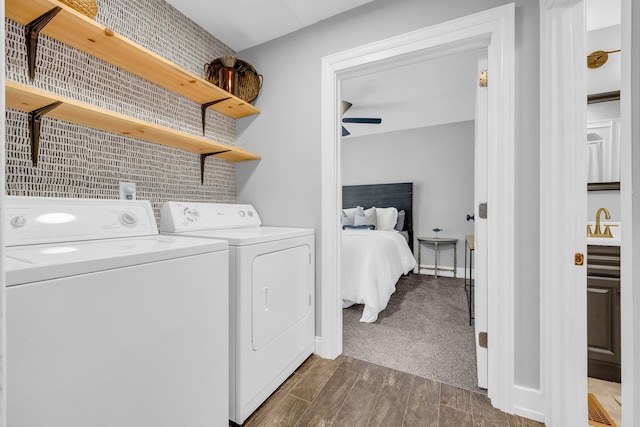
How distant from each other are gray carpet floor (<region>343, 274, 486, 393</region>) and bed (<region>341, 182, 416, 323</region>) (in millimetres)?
171

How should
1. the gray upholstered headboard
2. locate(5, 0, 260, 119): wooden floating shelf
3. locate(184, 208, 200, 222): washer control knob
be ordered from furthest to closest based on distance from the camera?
the gray upholstered headboard < locate(184, 208, 200, 222): washer control knob < locate(5, 0, 260, 119): wooden floating shelf

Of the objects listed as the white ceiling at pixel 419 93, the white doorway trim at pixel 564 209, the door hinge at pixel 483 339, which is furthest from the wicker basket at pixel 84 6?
the door hinge at pixel 483 339

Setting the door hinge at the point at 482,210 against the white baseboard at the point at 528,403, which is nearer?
the white baseboard at the point at 528,403

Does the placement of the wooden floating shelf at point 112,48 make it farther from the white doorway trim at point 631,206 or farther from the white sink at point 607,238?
the white sink at point 607,238

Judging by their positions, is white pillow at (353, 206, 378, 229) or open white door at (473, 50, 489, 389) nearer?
open white door at (473, 50, 489, 389)

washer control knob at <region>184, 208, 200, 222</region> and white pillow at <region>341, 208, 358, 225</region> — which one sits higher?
washer control knob at <region>184, 208, 200, 222</region>

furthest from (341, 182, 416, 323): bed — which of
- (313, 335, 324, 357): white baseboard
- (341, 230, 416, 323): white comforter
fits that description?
(313, 335, 324, 357): white baseboard

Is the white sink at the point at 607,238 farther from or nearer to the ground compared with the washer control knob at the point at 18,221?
nearer to the ground

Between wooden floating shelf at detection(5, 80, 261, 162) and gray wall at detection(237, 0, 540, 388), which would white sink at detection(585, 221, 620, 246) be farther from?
wooden floating shelf at detection(5, 80, 261, 162)

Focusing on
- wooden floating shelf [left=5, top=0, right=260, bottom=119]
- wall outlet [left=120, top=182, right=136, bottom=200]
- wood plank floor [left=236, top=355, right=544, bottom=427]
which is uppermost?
wooden floating shelf [left=5, top=0, right=260, bottom=119]

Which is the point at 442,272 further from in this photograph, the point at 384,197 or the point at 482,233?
the point at 482,233

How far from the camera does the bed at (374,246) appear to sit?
8.44 feet

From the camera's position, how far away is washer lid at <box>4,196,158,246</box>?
1.01m

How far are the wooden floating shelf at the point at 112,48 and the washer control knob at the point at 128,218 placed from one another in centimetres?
80
